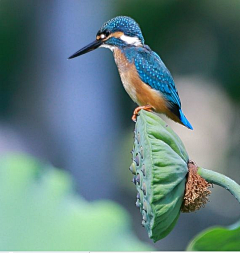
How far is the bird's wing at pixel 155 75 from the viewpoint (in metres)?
1.45

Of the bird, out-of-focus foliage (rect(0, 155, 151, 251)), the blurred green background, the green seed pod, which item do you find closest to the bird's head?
the bird

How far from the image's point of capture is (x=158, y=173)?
32.2 inches

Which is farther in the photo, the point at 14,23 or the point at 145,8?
the point at 14,23

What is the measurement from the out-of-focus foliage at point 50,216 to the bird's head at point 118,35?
1.85ft

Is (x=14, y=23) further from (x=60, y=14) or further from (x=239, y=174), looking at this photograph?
(x=239, y=174)

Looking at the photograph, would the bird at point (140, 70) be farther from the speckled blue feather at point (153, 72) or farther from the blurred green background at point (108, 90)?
the blurred green background at point (108, 90)

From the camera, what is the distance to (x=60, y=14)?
2.99 metres

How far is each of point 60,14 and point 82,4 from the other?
311 millimetres

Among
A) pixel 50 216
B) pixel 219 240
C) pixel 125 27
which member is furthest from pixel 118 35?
pixel 219 240

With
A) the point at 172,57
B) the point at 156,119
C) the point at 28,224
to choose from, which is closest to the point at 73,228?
the point at 28,224

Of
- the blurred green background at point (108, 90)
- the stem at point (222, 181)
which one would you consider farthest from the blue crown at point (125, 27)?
the blurred green background at point (108, 90)

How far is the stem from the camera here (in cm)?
79

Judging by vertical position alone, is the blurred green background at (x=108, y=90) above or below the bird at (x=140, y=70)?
below

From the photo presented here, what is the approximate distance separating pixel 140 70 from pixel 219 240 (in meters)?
0.85
